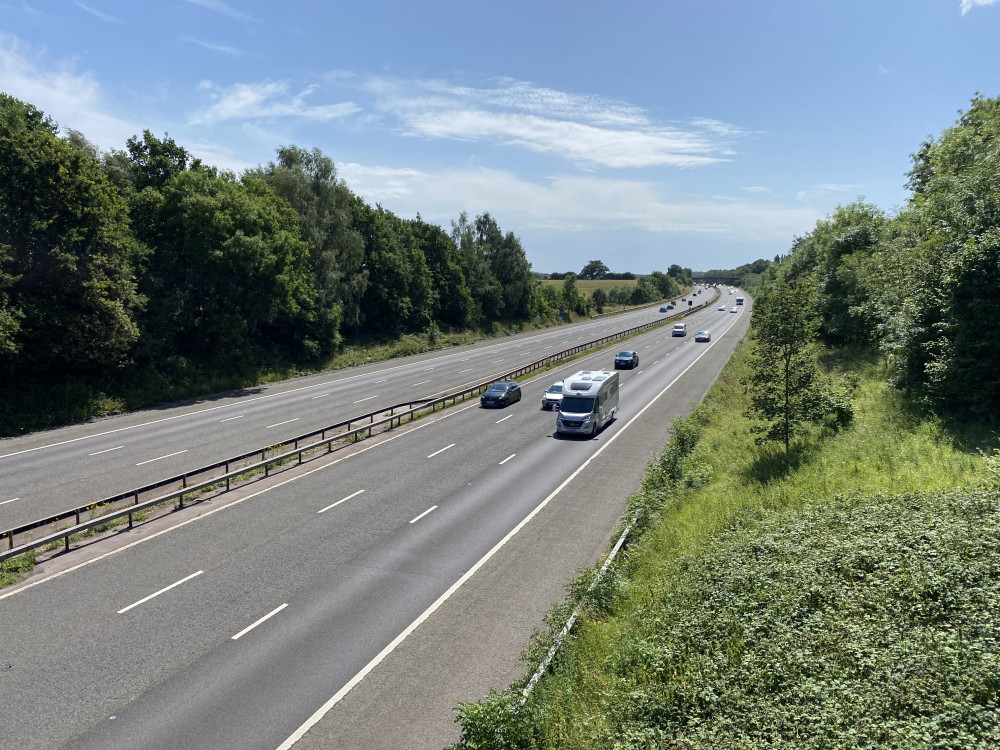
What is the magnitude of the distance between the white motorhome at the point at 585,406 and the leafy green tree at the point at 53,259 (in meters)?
25.7

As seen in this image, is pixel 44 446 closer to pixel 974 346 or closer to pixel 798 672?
pixel 798 672

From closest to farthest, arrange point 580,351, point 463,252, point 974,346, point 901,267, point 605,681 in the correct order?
point 605,681 → point 974,346 → point 901,267 → point 580,351 → point 463,252

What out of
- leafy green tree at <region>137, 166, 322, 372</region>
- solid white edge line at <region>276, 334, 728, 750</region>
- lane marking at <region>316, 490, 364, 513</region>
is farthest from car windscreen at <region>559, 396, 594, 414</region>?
leafy green tree at <region>137, 166, 322, 372</region>

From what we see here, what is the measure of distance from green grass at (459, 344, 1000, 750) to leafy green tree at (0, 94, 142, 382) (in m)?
31.1

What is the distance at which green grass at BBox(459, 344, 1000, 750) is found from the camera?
757cm

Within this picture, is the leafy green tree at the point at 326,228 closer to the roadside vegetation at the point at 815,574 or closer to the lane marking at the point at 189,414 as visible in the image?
the lane marking at the point at 189,414

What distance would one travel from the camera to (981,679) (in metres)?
7.38

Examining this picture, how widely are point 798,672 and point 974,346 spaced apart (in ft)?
53.2

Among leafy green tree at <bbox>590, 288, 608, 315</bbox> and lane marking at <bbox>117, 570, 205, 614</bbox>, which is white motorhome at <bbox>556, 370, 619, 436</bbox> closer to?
lane marking at <bbox>117, 570, 205, 614</bbox>

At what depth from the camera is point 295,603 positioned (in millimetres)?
14000

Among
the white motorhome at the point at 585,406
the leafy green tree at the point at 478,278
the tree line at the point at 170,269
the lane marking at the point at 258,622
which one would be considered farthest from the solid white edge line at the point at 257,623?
the leafy green tree at the point at 478,278

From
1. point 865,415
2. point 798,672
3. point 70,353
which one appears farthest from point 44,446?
point 865,415

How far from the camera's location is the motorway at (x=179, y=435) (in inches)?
848

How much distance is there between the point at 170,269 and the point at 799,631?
43.7 m
